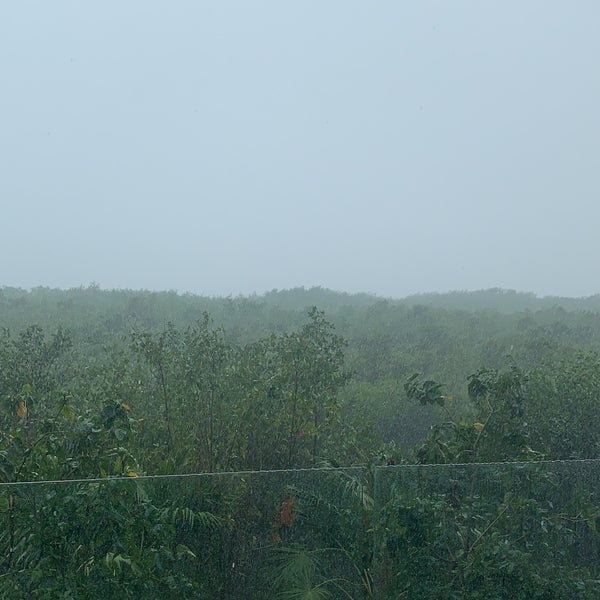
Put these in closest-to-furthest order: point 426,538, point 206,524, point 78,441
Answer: point 206,524 < point 426,538 < point 78,441

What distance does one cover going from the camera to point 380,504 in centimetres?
516

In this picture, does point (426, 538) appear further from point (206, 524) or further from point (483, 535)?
point (206, 524)

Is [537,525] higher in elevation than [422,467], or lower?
lower

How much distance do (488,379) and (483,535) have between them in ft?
10.6

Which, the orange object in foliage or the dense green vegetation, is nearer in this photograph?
the dense green vegetation

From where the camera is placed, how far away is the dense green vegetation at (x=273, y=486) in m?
4.59

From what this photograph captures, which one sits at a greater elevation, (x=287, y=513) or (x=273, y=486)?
(x=273, y=486)

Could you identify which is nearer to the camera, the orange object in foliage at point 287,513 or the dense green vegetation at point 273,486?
the dense green vegetation at point 273,486

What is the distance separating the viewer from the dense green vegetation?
15.0ft

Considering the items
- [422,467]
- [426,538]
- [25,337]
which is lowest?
[426,538]

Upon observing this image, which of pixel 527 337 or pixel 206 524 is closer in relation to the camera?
pixel 206 524

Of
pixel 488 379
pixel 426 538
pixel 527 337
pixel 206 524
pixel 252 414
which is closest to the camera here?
pixel 206 524

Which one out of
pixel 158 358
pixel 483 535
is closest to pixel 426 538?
pixel 483 535

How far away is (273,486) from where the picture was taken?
197 inches
